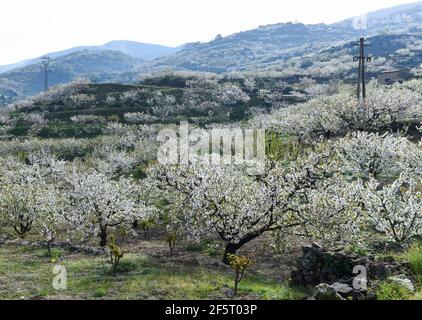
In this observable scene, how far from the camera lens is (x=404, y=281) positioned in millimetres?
17719

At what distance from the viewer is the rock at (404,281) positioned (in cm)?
1719

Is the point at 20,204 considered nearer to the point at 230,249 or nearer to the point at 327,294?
the point at 230,249

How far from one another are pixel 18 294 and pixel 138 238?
14952 mm

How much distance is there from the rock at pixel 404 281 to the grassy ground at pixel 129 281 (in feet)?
15.6

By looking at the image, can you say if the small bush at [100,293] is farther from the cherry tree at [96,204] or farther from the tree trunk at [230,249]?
the cherry tree at [96,204]

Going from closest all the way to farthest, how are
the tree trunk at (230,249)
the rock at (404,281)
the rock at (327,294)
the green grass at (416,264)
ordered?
1. the rock at (327,294)
2. the rock at (404,281)
3. the green grass at (416,264)
4. the tree trunk at (230,249)

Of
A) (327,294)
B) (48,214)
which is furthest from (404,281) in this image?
(48,214)

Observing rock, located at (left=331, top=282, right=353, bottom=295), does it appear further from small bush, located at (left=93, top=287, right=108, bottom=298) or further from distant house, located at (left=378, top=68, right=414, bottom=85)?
distant house, located at (left=378, top=68, right=414, bottom=85)

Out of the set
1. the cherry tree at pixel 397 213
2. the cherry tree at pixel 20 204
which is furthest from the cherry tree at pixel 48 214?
the cherry tree at pixel 397 213

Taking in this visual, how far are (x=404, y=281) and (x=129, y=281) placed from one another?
46.0 feet

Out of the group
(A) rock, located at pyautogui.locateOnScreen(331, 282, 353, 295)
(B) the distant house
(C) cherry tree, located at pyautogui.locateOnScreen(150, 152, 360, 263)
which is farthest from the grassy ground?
(B) the distant house

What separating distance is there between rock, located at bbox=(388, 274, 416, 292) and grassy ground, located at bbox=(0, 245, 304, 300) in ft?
15.6

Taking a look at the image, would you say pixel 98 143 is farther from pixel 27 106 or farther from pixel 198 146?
pixel 27 106
